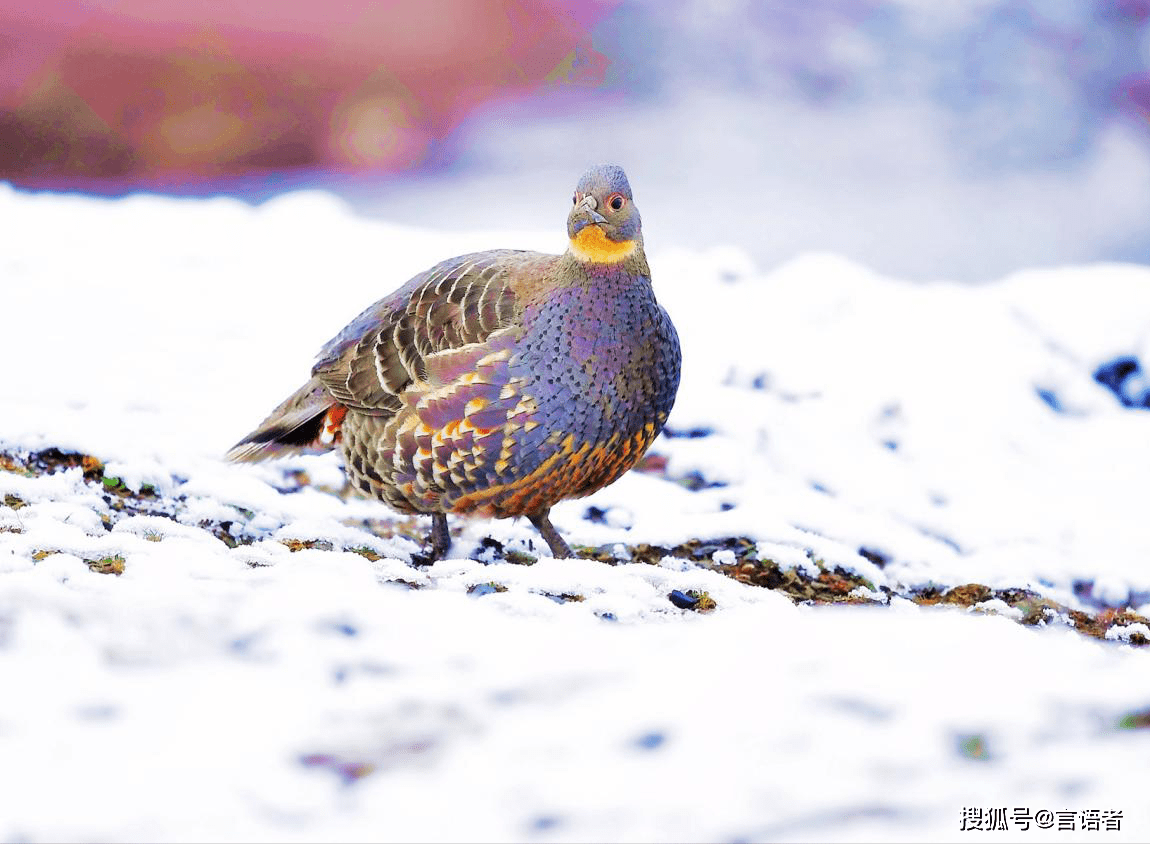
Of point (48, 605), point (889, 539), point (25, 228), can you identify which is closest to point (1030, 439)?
point (889, 539)

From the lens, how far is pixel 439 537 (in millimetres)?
6105

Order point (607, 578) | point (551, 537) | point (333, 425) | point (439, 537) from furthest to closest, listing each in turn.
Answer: point (333, 425) < point (439, 537) < point (551, 537) < point (607, 578)

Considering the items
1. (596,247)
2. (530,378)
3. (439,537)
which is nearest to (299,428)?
(439,537)

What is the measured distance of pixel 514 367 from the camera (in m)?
5.46

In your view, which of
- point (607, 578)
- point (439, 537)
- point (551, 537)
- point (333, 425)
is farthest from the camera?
point (333, 425)

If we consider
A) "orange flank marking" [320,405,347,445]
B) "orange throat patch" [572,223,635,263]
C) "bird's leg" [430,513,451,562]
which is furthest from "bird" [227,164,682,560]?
"orange flank marking" [320,405,347,445]

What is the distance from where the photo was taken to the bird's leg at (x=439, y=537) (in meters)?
6.10

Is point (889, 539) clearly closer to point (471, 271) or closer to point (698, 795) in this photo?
point (471, 271)

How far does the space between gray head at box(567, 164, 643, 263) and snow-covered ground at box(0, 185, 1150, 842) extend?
1.38m

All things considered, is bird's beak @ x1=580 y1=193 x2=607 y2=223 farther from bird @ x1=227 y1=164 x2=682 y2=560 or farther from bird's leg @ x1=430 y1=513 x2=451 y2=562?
bird's leg @ x1=430 y1=513 x2=451 y2=562

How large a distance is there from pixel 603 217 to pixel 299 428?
2.09 metres

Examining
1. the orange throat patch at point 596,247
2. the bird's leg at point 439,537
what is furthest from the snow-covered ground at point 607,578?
the orange throat patch at point 596,247

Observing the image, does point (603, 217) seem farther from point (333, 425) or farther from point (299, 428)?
point (299, 428)

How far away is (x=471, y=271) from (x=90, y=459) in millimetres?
2192
